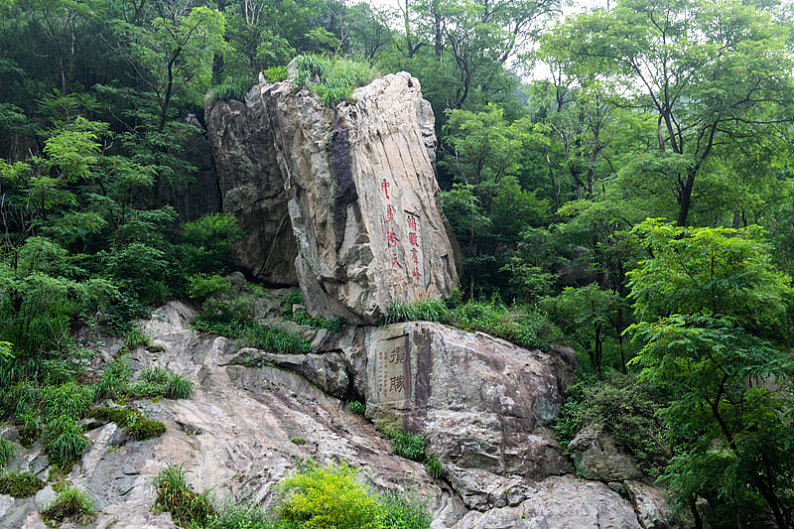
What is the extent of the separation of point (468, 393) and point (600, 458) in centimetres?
246

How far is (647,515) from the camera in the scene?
7656 millimetres

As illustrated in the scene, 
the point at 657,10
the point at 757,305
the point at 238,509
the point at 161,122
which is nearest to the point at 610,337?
the point at 757,305

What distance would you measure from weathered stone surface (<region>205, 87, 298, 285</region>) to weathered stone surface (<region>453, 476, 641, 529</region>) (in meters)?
7.86

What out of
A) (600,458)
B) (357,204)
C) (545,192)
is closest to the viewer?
(600,458)

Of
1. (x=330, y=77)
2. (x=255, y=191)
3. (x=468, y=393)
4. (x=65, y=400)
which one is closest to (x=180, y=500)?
(x=65, y=400)

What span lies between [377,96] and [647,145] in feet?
21.7

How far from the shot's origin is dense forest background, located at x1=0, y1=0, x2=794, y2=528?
20.7ft

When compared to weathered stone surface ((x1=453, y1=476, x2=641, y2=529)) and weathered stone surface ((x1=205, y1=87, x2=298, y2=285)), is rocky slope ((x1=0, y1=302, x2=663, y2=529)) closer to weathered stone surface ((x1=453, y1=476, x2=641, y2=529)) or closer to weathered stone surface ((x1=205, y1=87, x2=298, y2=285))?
weathered stone surface ((x1=453, y1=476, x2=641, y2=529))

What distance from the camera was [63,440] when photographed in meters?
7.00

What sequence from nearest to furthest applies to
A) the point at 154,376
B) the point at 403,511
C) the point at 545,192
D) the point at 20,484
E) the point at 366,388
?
the point at 20,484
the point at 403,511
the point at 154,376
the point at 366,388
the point at 545,192

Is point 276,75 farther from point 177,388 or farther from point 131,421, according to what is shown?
point 131,421

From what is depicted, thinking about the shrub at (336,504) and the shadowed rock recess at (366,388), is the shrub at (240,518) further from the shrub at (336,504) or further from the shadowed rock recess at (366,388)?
the shrub at (336,504)

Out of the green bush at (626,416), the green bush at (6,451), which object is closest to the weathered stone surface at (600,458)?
the green bush at (626,416)

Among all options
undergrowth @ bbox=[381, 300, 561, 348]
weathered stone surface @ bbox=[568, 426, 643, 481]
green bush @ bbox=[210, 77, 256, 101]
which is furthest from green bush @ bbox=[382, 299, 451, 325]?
green bush @ bbox=[210, 77, 256, 101]
